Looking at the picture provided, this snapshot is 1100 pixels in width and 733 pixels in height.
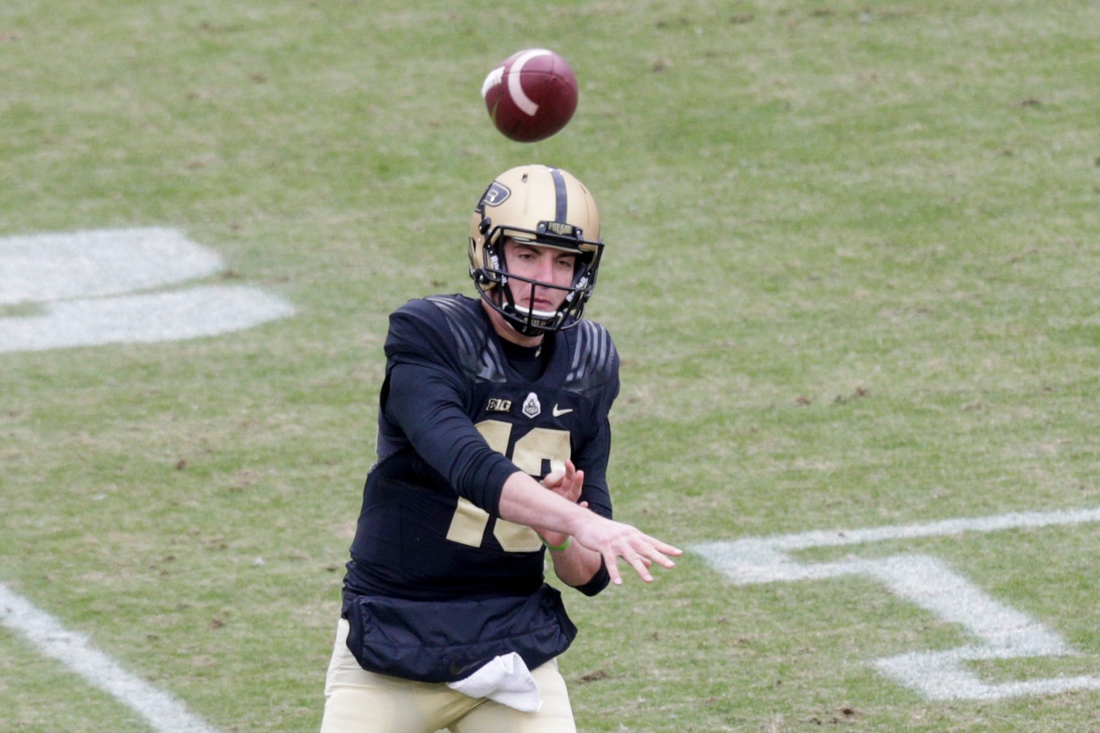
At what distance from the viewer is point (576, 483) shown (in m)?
3.39

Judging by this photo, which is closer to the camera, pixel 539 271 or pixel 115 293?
pixel 539 271

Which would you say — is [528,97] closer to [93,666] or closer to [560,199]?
[93,666]

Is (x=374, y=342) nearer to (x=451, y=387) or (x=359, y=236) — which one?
(x=359, y=236)

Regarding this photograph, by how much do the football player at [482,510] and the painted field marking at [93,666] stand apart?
1654 millimetres

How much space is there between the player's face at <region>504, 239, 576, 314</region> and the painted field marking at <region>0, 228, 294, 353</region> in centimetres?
506

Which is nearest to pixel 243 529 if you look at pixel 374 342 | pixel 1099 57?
pixel 374 342

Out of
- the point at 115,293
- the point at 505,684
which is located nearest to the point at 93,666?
the point at 505,684

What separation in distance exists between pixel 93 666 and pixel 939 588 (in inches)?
114

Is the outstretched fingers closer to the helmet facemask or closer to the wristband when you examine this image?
the wristband

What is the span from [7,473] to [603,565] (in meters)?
4.01

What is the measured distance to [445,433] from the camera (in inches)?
131

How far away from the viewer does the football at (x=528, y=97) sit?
748 cm

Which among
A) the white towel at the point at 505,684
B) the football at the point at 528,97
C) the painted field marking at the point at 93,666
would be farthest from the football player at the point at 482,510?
the football at the point at 528,97

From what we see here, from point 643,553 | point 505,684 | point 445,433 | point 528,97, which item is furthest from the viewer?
point 528,97
